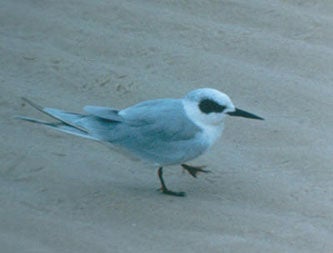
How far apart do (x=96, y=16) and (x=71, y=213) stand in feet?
6.18

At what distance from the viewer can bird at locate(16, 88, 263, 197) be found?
416cm

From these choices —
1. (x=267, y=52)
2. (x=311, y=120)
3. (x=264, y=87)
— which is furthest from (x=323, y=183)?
(x=267, y=52)

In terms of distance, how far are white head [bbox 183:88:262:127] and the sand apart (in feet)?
0.98

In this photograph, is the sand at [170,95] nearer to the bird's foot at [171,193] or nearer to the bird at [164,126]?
the bird's foot at [171,193]

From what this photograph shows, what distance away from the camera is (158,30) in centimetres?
548

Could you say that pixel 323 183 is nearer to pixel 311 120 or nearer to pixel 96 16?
pixel 311 120

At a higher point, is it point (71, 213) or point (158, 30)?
point (158, 30)

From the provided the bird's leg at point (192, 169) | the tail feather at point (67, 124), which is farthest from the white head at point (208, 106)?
the tail feather at point (67, 124)

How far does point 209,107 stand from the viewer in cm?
416

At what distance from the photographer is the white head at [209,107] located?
412 centimetres

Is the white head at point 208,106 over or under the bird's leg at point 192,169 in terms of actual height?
over

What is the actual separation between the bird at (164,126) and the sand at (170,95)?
0.17 meters

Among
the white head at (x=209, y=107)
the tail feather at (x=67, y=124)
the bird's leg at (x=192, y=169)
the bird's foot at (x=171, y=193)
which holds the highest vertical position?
the white head at (x=209, y=107)

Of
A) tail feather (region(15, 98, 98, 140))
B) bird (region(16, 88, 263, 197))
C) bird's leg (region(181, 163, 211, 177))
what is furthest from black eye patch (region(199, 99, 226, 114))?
tail feather (region(15, 98, 98, 140))
